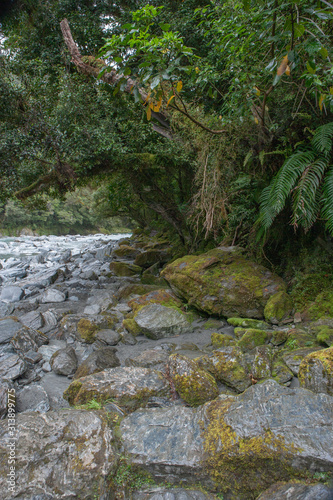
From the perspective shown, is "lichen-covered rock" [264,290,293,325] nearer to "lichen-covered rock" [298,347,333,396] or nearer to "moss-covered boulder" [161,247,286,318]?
"moss-covered boulder" [161,247,286,318]

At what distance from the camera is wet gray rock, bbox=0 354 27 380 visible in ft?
12.0

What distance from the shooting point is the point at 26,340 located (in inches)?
185

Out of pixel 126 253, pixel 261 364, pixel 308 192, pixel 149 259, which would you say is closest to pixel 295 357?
pixel 261 364

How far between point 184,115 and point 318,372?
17.6ft

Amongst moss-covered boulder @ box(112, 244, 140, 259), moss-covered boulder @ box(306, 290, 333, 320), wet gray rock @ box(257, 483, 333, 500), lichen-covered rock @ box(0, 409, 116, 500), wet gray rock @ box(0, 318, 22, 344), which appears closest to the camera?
wet gray rock @ box(257, 483, 333, 500)

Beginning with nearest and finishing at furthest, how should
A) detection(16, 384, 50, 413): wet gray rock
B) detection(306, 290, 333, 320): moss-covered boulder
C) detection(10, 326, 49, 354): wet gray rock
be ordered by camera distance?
1. detection(16, 384, 50, 413): wet gray rock
2. detection(306, 290, 333, 320): moss-covered boulder
3. detection(10, 326, 49, 354): wet gray rock

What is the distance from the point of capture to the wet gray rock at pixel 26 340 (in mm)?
4545

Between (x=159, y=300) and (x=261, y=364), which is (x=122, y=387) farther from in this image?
(x=159, y=300)

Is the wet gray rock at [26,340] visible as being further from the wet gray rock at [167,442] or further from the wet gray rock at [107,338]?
the wet gray rock at [167,442]

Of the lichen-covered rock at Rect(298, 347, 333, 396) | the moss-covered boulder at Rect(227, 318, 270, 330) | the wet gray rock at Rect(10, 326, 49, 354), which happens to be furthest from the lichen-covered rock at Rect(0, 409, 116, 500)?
the moss-covered boulder at Rect(227, 318, 270, 330)

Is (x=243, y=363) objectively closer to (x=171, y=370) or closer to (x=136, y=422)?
(x=171, y=370)

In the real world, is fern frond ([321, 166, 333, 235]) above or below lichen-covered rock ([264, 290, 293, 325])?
above

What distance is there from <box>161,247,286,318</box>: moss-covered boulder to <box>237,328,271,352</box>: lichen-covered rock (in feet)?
3.11

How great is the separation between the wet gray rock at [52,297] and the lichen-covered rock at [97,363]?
4078mm
